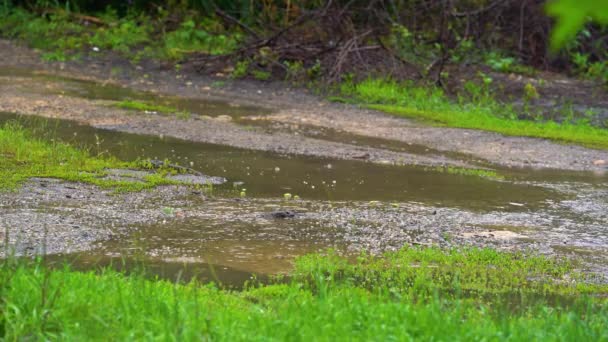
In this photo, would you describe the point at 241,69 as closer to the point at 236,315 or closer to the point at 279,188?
the point at 279,188

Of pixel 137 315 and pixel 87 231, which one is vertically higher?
pixel 137 315

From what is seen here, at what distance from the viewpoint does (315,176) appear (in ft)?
30.3

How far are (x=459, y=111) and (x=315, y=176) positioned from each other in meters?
4.76

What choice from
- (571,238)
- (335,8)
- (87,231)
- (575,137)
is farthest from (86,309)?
(335,8)

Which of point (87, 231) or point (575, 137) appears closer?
point (87, 231)

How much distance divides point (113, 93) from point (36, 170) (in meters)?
5.45

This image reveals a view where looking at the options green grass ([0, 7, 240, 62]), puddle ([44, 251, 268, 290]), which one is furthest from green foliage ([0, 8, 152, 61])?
puddle ([44, 251, 268, 290])

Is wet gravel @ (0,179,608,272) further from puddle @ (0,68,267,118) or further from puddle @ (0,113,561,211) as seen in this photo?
puddle @ (0,68,267,118)

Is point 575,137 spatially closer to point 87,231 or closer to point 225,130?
point 225,130

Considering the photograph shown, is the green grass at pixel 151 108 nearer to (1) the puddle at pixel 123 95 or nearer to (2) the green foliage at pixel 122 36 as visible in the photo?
(1) the puddle at pixel 123 95

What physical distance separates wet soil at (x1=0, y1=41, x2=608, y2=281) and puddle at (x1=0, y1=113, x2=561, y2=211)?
0.06 feet

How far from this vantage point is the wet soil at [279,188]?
22.0ft

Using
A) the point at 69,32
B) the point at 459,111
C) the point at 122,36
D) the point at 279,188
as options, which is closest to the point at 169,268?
the point at 279,188

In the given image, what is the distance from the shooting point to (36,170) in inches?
333
